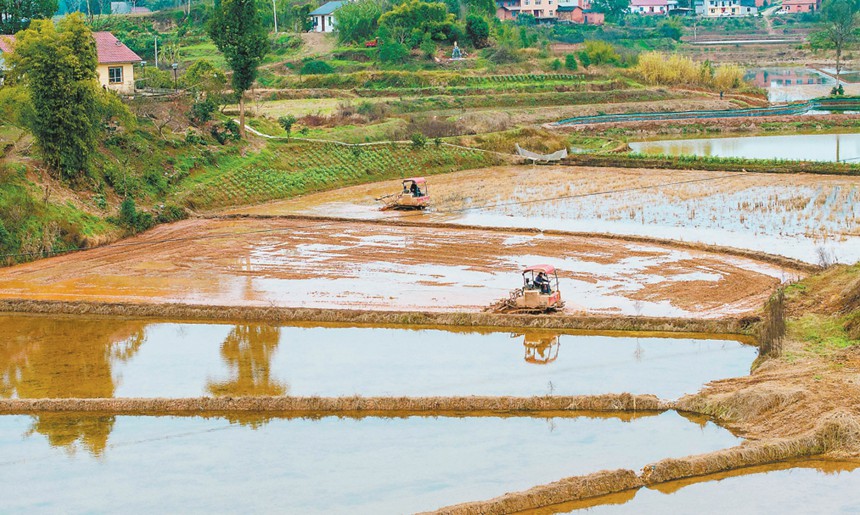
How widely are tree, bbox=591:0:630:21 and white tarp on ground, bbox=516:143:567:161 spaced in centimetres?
6657

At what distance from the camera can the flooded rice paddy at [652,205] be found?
29.5 m

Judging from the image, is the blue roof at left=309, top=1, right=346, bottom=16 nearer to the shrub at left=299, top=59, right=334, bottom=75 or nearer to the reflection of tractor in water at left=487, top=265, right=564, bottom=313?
the shrub at left=299, top=59, right=334, bottom=75

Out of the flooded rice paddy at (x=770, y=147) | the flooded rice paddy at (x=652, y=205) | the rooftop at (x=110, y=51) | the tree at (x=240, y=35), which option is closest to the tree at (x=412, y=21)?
the flooded rice paddy at (x=770, y=147)

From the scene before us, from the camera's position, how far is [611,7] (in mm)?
109750

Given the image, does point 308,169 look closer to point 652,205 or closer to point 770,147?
point 652,205

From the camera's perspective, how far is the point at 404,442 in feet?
52.1

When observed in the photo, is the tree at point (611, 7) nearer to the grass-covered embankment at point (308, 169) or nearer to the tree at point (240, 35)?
the grass-covered embankment at point (308, 169)

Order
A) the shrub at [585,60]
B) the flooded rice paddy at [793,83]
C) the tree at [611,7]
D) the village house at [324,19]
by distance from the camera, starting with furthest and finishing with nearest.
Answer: the tree at [611,7] < the village house at [324,19] < the shrub at [585,60] < the flooded rice paddy at [793,83]

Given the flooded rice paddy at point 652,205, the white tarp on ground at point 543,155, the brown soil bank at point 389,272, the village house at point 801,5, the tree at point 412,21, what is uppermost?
the village house at point 801,5

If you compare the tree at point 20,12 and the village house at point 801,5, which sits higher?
the village house at point 801,5

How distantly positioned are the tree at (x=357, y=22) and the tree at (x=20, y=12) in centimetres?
2912

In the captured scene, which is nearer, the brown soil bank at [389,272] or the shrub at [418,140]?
the brown soil bank at [389,272]

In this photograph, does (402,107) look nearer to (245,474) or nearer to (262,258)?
(262,258)

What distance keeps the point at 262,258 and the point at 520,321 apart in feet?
31.5
